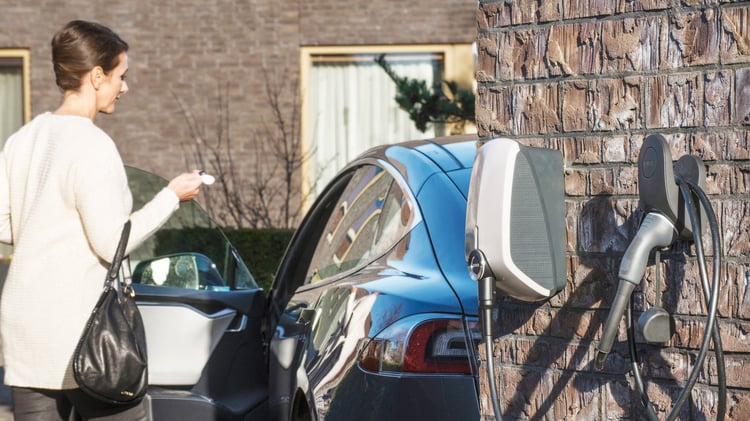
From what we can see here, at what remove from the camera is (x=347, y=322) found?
338cm

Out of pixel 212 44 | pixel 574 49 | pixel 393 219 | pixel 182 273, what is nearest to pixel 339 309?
pixel 393 219

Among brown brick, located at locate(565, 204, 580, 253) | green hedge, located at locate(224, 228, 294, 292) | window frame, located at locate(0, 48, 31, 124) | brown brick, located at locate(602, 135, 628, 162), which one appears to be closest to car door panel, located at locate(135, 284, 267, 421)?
brown brick, located at locate(565, 204, 580, 253)

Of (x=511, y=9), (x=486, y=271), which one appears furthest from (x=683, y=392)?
(x=511, y=9)

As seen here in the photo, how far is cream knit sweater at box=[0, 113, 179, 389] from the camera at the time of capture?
3164 millimetres

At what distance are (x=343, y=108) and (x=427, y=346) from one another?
1038 cm

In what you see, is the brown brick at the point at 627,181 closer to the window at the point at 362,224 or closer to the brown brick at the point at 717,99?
the brown brick at the point at 717,99

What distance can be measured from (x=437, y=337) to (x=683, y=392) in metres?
1.10

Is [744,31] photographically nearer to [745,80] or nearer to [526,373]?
[745,80]

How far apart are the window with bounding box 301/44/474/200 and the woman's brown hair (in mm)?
9717

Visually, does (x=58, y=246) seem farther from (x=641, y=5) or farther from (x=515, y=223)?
(x=641, y=5)

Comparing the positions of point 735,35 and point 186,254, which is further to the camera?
point 186,254

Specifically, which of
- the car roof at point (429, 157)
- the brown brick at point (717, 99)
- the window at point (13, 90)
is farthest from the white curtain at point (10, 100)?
the brown brick at point (717, 99)

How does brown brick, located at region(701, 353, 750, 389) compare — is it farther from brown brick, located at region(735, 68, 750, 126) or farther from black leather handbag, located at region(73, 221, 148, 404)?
black leather handbag, located at region(73, 221, 148, 404)

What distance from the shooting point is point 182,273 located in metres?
4.33
